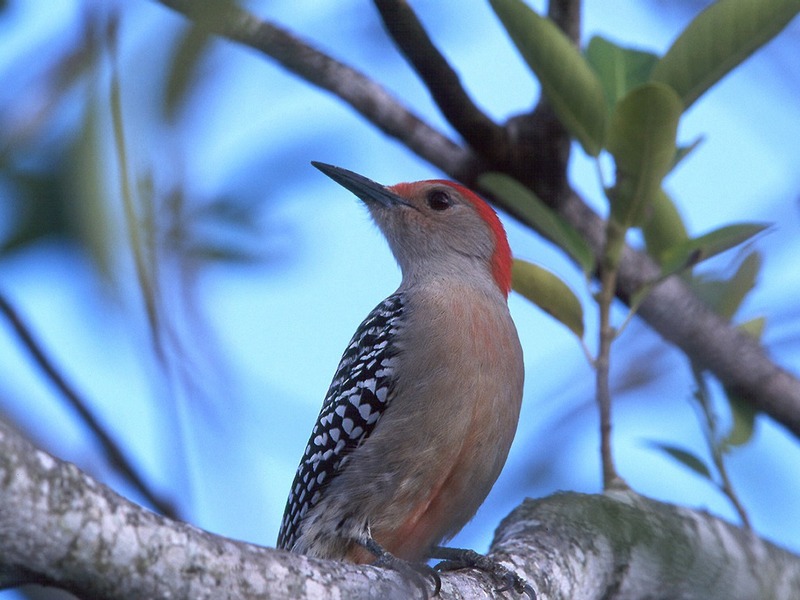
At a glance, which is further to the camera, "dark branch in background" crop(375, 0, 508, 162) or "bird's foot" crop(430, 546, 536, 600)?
"dark branch in background" crop(375, 0, 508, 162)

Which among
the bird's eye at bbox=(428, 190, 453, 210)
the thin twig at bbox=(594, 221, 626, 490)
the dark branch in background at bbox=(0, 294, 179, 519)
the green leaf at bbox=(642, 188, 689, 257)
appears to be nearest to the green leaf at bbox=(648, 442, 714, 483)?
the thin twig at bbox=(594, 221, 626, 490)

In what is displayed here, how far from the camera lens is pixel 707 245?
5168 mm

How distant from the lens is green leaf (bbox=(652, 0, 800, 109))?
193 inches

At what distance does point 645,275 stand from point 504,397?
6.23ft

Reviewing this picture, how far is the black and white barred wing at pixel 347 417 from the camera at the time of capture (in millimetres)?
5242

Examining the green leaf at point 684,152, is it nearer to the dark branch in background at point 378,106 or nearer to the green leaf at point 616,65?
the green leaf at point 616,65

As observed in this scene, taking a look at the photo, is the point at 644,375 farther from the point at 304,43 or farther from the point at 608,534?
the point at 304,43

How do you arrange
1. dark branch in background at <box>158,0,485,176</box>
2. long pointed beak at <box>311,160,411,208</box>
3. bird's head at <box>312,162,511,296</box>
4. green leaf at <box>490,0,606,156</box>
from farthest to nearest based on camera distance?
long pointed beak at <box>311,160,411,208</box> < bird's head at <box>312,162,511,296</box> < dark branch in background at <box>158,0,485,176</box> < green leaf at <box>490,0,606,156</box>

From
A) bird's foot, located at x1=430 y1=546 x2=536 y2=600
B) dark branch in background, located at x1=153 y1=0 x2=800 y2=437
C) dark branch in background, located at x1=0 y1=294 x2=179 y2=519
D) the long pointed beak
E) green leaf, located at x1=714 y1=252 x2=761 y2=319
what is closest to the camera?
dark branch in background, located at x1=0 y1=294 x2=179 y2=519

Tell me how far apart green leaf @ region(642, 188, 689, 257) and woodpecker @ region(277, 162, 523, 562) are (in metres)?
1.10

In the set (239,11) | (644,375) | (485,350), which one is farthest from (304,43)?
(239,11)

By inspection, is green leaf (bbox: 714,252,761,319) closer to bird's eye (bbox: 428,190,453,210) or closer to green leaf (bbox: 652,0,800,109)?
green leaf (bbox: 652,0,800,109)

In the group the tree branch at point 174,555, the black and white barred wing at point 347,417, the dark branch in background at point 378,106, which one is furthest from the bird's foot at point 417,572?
the dark branch in background at point 378,106

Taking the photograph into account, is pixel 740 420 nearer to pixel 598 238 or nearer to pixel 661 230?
pixel 661 230
